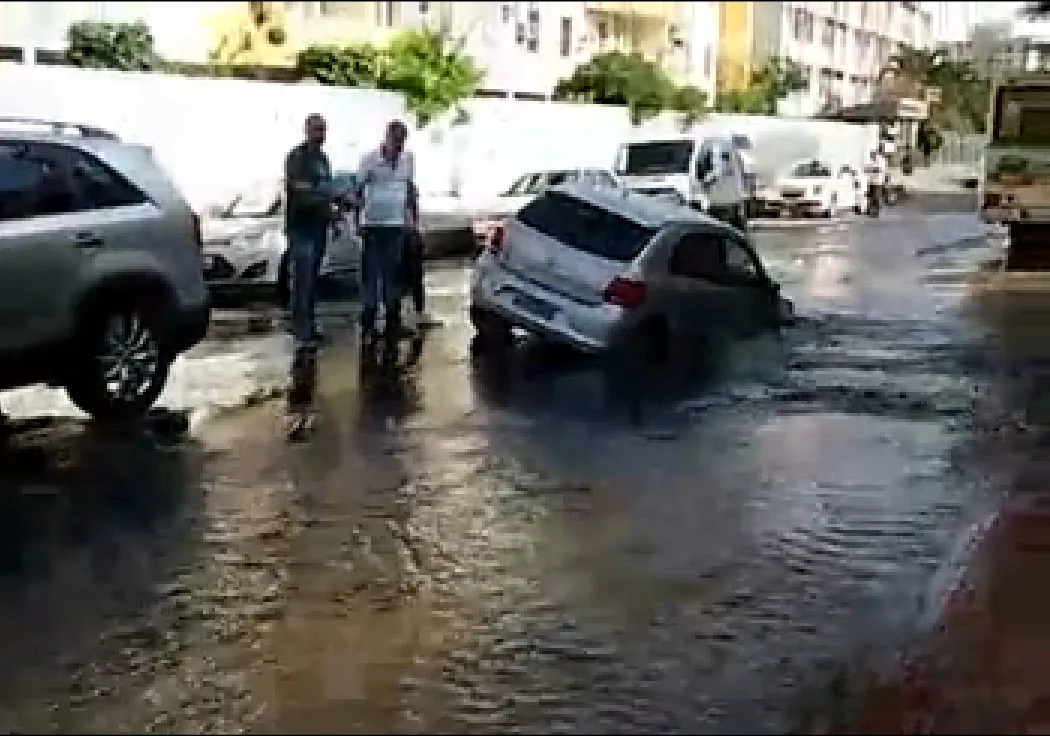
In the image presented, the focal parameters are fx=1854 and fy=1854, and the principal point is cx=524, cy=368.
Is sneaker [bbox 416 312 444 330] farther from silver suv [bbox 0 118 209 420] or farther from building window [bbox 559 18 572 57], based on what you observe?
building window [bbox 559 18 572 57]

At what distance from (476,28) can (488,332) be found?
3555 cm

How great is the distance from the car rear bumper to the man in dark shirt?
1.42 meters

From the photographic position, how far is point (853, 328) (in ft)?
61.3

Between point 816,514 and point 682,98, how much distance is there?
41.7 m

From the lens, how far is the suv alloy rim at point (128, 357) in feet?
38.9

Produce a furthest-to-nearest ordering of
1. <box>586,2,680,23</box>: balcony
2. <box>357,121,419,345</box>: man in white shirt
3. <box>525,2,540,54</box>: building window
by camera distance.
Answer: <box>586,2,680,23</box>: balcony < <box>525,2,540,54</box>: building window < <box>357,121,419,345</box>: man in white shirt

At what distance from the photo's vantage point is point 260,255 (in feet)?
64.3

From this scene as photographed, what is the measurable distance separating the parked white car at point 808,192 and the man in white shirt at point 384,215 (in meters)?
28.1

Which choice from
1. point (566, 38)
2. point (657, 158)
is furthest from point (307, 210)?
point (566, 38)

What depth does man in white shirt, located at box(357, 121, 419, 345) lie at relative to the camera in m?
16.0

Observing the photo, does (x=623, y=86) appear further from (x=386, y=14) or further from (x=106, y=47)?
(x=106, y=47)

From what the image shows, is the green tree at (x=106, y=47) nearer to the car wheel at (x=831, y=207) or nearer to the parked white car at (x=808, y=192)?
the parked white car at (x=808, y=192)

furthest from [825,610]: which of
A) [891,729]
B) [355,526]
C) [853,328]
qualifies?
[853,328]

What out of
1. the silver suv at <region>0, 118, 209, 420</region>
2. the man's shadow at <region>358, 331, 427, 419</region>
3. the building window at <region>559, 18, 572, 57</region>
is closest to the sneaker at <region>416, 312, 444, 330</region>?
the man's shadow at <region>358, 331, 427, 419</region>
